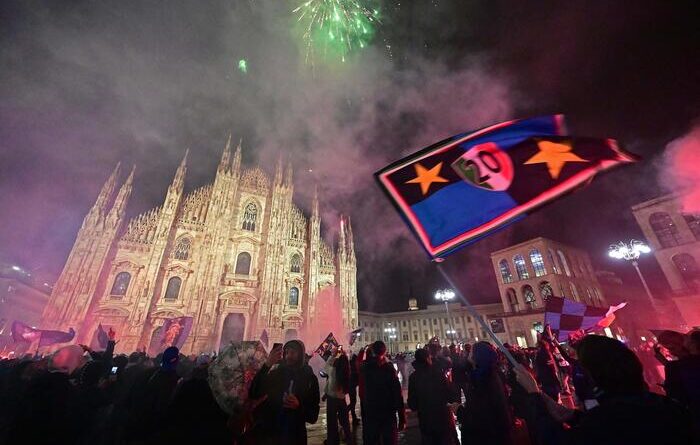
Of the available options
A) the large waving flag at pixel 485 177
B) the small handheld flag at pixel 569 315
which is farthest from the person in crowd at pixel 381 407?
the small handheld flag at pixel 569 315

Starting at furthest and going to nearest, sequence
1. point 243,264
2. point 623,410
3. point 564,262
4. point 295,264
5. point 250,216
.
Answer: point 564,262 → point 295,264 → point 250,216 → point 243,264 → point 623,410

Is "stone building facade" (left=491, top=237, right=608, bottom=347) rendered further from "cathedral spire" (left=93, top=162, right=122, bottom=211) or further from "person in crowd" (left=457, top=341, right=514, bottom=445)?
"cathedral spire" (left=93, top=162, right=122, bottom=211)

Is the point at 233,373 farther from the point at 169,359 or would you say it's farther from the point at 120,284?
the point at 120,284

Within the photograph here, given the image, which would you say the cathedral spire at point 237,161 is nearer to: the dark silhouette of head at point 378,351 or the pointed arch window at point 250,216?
the pointed arch window at point 250,216

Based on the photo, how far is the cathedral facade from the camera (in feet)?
71.1

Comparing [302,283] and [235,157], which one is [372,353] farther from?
[235,157]

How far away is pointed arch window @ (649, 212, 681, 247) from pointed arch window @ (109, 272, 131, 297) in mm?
45960

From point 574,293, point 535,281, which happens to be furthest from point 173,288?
point 574,293

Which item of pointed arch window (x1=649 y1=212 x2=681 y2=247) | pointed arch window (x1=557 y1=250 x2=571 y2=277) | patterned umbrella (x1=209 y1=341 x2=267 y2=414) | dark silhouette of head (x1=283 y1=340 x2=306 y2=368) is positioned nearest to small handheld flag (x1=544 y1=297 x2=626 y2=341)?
dark silhouette of head (x1=283 y1=340 x2=306 y2=368)

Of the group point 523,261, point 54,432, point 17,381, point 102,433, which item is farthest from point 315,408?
point 523,261

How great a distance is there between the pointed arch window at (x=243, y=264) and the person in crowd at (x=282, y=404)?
26.3 meters

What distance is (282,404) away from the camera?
2723mm

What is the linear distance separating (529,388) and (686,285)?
30.8 m

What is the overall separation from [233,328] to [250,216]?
11.9 meters
